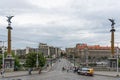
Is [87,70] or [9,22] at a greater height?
[9,22]

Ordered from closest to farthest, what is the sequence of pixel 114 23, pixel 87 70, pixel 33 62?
pixel 87 70 < pixel 114 23 < pixel 33 62

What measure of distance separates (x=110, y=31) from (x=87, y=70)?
18.1 meters

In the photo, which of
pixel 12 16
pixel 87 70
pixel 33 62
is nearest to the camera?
pixel 87 70

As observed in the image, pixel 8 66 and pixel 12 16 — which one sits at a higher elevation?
pixel 12 16

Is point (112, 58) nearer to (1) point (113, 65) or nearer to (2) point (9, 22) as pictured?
(1) point (113, 65)

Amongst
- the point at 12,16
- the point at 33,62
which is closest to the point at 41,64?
the point at 33,62

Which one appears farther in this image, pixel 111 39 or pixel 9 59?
pixel 111 39

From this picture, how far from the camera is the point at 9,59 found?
66.2m

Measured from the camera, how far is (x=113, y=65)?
75.3 meters

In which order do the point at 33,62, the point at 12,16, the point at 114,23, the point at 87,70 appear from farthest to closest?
the point at 33,62 → the point at 114,23 → the point at 12,16 → the point at 87,70

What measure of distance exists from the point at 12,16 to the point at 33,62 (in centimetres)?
4714

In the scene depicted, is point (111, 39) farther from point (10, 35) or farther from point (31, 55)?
point (31, 55)

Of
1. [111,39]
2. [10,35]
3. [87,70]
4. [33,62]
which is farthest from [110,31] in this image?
[33,62]

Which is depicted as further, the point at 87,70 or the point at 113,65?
the point at 113,65
